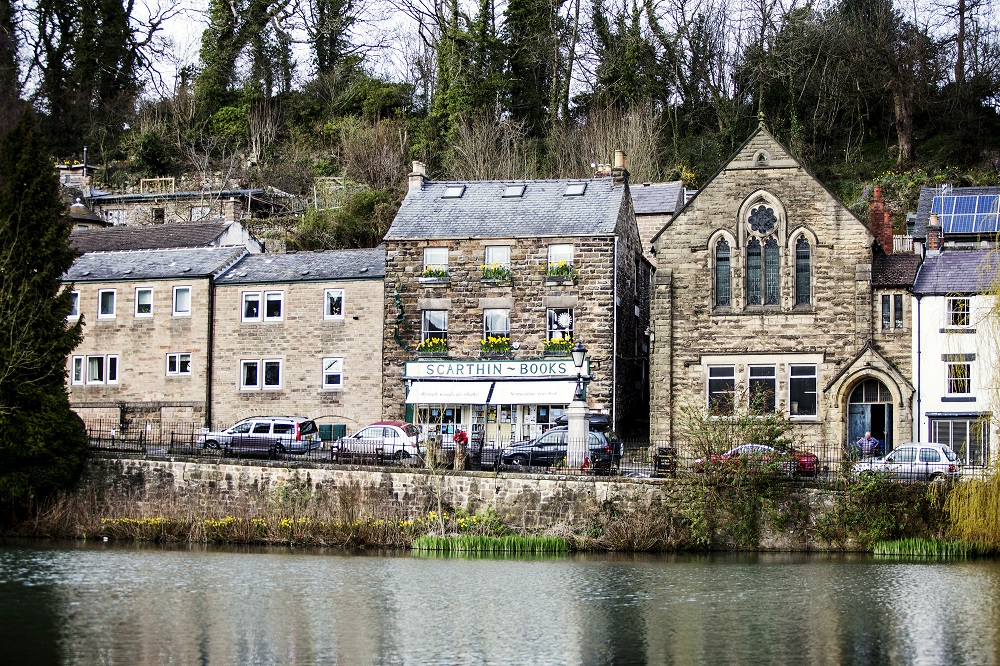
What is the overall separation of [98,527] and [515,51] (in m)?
40.6

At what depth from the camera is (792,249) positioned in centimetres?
4681

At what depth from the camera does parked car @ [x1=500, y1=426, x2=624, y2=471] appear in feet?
131

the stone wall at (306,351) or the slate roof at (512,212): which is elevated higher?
the slate roof at (512,212)

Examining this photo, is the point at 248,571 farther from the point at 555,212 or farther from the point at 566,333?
the point at 555,212

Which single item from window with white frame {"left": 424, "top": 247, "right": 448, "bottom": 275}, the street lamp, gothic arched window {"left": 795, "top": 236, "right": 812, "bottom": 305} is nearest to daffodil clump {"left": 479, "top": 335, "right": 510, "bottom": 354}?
the street lamp

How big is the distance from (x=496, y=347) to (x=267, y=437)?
939 cm

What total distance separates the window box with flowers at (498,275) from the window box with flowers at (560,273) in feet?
4.68

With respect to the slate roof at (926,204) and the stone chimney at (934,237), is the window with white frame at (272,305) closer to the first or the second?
the slate roof at (926,204)

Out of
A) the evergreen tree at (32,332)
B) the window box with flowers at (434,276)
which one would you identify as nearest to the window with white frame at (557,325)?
the window box with flowers at (434,276)

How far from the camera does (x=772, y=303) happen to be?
47031mm

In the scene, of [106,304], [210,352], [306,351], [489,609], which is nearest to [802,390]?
[306,351]

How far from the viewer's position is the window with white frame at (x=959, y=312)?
143ft

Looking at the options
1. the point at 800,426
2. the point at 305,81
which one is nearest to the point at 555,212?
the point at 800,426

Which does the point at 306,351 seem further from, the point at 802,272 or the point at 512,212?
the point at 802,272
